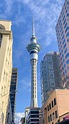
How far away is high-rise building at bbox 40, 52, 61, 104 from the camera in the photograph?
11139 centimetres

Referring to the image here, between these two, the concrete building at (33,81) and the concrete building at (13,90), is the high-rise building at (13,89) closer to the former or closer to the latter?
the concrete building at (13,90)

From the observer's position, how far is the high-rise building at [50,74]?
365 ft

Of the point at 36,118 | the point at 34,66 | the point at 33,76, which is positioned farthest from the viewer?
the point at 34,66

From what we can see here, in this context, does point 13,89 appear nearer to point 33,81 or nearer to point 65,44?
point 33,81

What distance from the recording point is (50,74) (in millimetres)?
114688

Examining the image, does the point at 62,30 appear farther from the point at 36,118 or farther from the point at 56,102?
the point at 36,118

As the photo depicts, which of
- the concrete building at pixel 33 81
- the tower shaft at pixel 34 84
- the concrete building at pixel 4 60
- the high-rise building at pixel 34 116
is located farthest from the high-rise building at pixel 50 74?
the concrete building at pixel 4 60

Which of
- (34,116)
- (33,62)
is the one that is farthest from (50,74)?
(33,62)

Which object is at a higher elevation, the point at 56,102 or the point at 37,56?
the point at 37,56

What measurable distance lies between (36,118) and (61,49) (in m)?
58.9

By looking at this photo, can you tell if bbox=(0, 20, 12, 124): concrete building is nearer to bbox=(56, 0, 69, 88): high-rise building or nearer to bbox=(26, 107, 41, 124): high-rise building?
bbox=(56, 0, 69, 88): high-rise building

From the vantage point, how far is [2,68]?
33.6 metres

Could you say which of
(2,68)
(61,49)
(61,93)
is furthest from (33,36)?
(2,68)

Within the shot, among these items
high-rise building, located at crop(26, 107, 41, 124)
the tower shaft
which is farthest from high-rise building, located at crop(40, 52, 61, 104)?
the tower shaft
